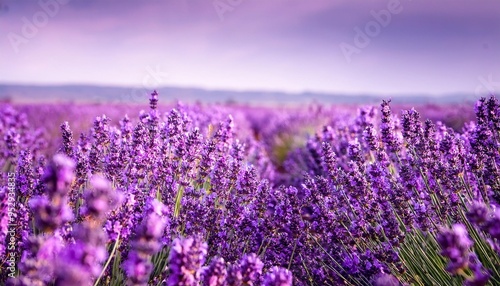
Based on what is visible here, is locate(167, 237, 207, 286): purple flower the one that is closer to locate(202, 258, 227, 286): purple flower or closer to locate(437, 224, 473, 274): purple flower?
locate(202, 258, 227, 286): purple flower

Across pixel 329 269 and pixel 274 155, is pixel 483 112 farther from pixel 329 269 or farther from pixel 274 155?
pixel 274 155

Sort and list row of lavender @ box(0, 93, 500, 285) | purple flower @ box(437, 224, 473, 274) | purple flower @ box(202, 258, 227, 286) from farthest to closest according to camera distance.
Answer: row of lavender @ box(0, 93, 500, 285) → purple flower @ box(202, 258, 227, 286) → purple flower @ box(437, 224, 473, 274)

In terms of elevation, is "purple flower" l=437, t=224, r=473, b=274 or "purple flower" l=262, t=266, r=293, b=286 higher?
"purple flower" l=437, t=224, r=473, b=274

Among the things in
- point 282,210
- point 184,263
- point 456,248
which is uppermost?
point 456,248

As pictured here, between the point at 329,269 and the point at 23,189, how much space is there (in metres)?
1.99

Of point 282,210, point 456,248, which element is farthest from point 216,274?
point 282,210

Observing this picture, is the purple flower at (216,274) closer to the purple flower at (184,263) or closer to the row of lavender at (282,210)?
the row of lavender at (282,210)

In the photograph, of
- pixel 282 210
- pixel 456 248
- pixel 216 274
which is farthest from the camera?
pixel 282 210

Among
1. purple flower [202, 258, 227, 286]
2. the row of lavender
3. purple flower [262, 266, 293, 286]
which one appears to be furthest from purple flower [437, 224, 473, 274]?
purple flower [202, 258, 227, 286]

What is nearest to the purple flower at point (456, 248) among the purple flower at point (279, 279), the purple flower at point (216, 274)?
the purple flower at point (279, 279)

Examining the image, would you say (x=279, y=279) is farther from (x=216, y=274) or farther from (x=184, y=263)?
(x=184, y=263)

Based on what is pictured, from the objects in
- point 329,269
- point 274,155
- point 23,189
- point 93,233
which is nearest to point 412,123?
point 329,269

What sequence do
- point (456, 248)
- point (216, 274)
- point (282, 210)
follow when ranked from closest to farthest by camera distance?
point (456, 248), point (216, 274), point (282, 210)

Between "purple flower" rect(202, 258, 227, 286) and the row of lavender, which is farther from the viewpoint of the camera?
the row of lavender
